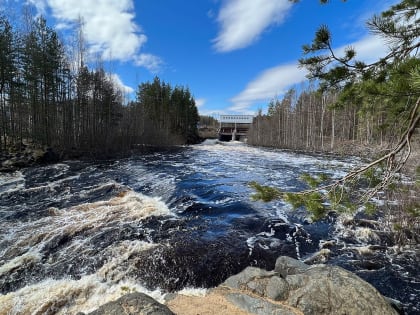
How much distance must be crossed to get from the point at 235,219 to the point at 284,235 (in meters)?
1.53

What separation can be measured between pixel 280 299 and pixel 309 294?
39cm

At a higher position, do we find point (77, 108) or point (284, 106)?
point (284, 106)

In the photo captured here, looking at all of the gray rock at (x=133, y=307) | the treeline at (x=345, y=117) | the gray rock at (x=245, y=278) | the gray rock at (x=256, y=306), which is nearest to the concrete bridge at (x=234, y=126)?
the treeline at (x=345, y=117)

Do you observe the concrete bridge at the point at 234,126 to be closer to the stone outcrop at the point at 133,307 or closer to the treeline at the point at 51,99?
the treeline at the point at 51,99

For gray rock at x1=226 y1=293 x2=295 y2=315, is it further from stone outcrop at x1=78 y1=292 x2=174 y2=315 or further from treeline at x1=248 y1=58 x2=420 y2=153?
treeline at x1=248 y1=58 x2=420 y2=153

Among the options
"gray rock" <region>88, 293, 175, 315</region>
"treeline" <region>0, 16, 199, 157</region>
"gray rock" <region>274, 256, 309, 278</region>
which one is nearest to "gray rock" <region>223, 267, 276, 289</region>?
"gray rock" <region>274, 256, 309, 278</region>

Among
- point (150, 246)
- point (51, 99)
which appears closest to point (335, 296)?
point (150, 246)

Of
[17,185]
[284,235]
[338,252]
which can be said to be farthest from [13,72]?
[338,252]

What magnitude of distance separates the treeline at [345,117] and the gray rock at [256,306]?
7.62ft

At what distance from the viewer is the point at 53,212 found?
26.0 ft

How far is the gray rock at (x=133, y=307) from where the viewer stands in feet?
9.32

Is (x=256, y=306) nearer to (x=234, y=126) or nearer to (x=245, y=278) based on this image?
(x=245, y=278)

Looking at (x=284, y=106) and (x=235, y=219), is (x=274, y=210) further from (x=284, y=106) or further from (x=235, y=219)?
(x=284, y=106)

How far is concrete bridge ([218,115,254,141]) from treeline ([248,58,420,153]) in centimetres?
864
